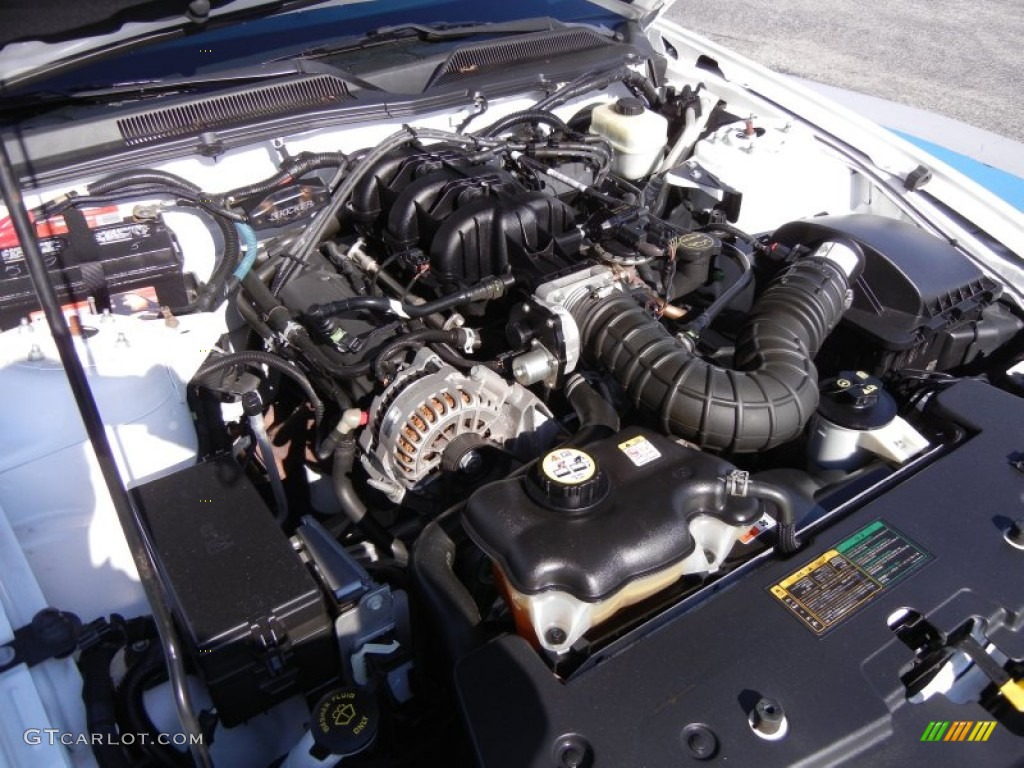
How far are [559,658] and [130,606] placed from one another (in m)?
0.83

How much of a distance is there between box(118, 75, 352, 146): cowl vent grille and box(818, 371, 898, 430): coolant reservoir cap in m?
1.45

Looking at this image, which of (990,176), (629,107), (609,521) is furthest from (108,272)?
(990,176)

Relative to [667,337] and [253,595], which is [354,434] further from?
[667,337]

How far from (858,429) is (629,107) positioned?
1243 millimetres

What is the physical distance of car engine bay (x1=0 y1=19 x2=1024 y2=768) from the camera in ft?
3.83

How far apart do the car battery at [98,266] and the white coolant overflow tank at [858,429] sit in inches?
52.6

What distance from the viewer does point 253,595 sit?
49.5 inches

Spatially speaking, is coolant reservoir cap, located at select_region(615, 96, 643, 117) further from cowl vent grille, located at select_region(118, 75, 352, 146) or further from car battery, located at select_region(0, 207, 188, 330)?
car battery, located at select_region(0, 207, 188, 330)

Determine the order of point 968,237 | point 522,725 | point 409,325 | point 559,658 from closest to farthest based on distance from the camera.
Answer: point 522,725, point 559,658, point 409,325, point 968,237

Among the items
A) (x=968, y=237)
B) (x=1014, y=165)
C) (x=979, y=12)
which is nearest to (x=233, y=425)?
(x=968, y=237)

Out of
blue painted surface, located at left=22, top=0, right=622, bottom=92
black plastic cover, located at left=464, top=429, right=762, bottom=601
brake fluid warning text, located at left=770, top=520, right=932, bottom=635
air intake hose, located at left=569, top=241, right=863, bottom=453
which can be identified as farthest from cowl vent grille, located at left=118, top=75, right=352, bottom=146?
brake fluid warning text, located at left=770, top=520, right=932, bottom=635

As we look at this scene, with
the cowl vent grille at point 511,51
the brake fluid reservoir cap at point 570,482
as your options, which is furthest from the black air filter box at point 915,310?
the cowl vent grille at point 511,51

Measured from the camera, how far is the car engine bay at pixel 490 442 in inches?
45.9

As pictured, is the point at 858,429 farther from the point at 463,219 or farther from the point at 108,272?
the point at 108,272
